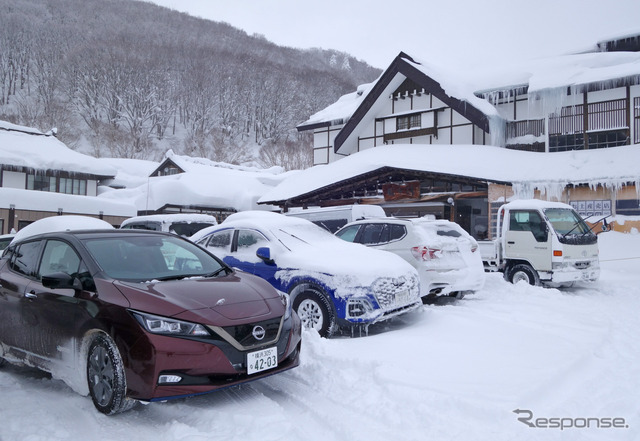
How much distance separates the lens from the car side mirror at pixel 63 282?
3.67 meters

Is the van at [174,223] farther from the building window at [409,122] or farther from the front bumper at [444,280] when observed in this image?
the building window at [409,122]

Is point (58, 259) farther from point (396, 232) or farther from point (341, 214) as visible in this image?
point (341, 214)

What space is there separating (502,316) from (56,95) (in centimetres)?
7777

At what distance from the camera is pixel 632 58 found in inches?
757

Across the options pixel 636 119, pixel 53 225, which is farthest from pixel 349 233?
pixel 636 119

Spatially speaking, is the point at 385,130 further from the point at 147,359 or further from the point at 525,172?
the point at 147,359

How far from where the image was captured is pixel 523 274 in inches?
406

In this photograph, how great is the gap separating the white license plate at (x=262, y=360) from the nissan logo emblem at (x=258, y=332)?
0.36 feet

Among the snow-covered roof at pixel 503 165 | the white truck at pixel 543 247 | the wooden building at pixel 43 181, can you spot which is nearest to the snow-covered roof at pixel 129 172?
the wooden building at pixel 43 181

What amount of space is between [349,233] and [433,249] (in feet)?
6.58

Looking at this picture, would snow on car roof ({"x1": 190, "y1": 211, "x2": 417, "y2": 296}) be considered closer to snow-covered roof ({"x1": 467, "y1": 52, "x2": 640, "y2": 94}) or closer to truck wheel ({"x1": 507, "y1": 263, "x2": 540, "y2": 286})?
truck wheel ({"x1": 507, "y1": 263, "x2": 540, "y2": 286})

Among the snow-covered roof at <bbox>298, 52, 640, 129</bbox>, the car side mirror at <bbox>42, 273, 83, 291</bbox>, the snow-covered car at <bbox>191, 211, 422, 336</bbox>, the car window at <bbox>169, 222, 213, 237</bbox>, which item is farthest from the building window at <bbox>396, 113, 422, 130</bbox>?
the car side mirror at <bbox>42, 273, 83, 291</bbox>

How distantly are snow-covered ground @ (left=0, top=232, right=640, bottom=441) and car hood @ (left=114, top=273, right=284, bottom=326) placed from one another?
74cm

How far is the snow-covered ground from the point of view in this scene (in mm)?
3146
